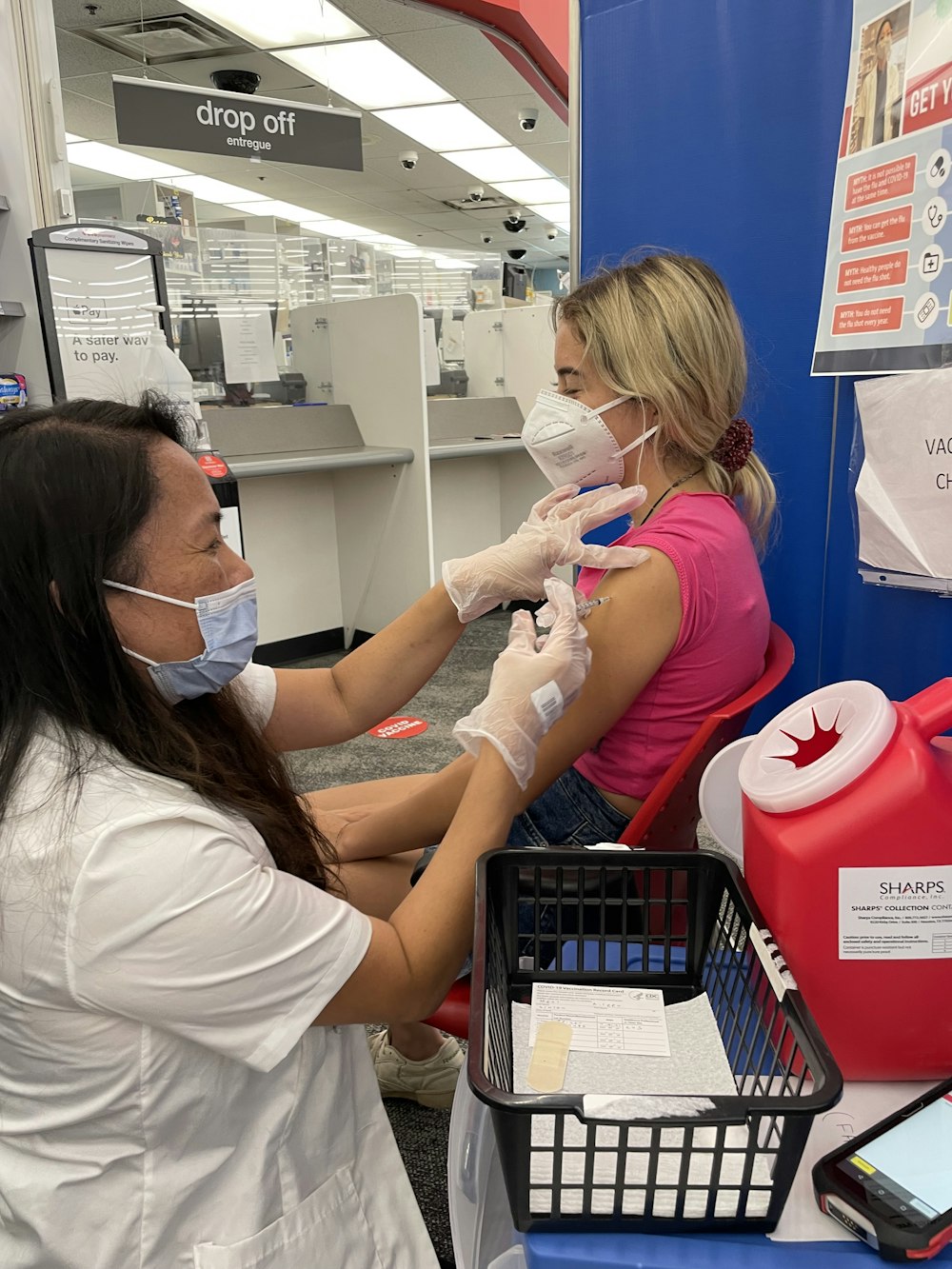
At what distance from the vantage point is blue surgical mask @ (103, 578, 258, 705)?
98cm

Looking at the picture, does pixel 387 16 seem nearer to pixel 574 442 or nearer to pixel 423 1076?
pixel 574 442

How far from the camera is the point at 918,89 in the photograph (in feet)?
3.58

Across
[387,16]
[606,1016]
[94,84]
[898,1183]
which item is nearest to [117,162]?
[94,84]

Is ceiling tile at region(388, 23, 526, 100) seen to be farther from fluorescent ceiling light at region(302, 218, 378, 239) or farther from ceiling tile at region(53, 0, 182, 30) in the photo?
fluorescent ceiling light at region(302, 218, 378, 239)

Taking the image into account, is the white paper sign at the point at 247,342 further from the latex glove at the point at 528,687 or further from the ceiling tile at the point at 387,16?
the latex glove at the point at 528,687

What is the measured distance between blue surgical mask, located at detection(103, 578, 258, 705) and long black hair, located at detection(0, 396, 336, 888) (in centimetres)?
5

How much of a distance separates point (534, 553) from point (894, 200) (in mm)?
665

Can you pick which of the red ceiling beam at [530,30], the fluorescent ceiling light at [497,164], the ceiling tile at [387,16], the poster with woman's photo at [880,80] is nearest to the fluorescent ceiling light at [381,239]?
the fluorescent ceiling light at [497,164]

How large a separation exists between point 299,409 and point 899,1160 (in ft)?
13.6

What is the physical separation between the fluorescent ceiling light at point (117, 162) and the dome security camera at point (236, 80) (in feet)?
6.58

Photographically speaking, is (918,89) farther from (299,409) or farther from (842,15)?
(299,409)

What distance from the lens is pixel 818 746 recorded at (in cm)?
78

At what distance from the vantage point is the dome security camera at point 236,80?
6473 millimetres

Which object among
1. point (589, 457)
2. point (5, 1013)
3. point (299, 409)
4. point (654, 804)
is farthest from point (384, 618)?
point (5, 1013)
